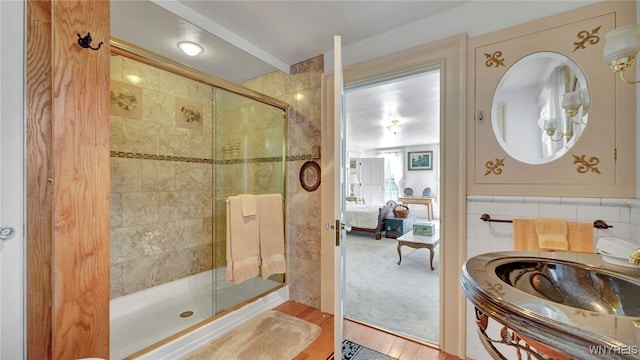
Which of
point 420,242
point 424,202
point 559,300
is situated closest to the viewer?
point 559,300

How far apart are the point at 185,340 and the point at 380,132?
5.34 m

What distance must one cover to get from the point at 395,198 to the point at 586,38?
21.8ft

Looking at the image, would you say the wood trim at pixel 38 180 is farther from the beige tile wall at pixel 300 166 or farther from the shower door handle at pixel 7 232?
the beige tile wall at pixel 300 166

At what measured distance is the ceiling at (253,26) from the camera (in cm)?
162

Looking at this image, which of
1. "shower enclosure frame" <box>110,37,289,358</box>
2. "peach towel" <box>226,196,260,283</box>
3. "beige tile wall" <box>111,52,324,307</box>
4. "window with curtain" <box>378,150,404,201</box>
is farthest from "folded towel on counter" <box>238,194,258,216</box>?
"window with curtain" <box>378,150,404,201</box>

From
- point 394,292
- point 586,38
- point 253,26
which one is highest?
point 253,26

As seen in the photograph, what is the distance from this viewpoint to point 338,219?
1536 mm

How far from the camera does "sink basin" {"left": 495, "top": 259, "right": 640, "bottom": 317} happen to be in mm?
734

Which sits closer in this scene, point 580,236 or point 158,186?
point 580,236

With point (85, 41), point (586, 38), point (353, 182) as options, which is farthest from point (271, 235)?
point (353, 182)

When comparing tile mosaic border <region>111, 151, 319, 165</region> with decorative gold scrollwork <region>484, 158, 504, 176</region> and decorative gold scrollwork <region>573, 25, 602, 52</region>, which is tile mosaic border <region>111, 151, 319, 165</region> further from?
decorative gold scrollwork <region>573, 25, 602, 52</region>

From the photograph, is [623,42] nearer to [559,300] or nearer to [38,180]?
[559,300]

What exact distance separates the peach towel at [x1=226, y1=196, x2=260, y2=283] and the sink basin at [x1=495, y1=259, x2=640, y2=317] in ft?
5.70

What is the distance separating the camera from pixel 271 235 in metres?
2.20
